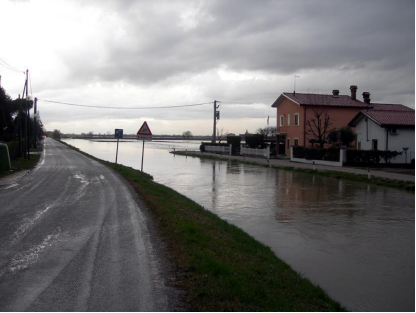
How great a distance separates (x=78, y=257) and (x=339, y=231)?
20.9 ft

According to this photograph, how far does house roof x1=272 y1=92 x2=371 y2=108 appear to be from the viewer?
4183 cm

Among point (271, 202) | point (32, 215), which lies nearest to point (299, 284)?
point (32, 215)

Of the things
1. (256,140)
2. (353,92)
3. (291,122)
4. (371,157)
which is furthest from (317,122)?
(371,157)

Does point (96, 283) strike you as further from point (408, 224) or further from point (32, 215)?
point (408, 224)

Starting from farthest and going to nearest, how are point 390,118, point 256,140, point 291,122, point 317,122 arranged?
point 256,140, point 291,122, point 317,122, point 390,118

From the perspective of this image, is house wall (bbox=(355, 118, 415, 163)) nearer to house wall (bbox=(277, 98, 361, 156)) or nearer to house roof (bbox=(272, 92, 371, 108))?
house wall (bbox=(277, 98, 361, 156))

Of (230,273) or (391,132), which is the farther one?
(391,132)

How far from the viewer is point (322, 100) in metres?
42.2

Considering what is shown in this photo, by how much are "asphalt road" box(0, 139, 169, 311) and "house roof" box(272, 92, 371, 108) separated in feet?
108

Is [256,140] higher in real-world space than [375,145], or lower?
higher

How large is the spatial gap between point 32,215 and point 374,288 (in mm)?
8241

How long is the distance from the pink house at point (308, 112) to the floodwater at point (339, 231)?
73.2ft

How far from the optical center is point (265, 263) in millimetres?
6824

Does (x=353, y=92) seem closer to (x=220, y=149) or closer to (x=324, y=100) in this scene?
(x=324, y=100)
